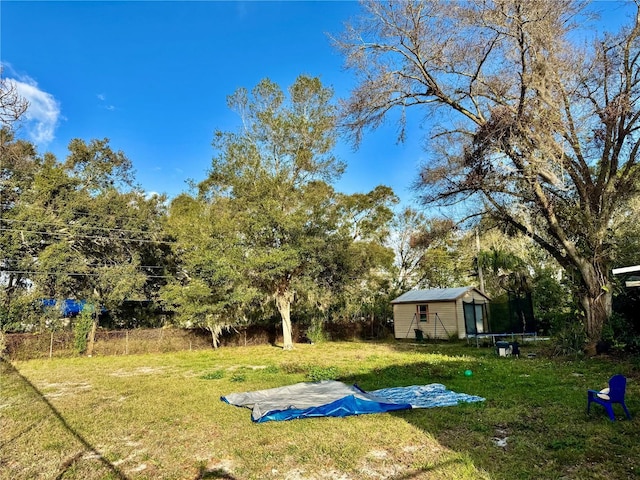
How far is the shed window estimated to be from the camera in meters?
18.6

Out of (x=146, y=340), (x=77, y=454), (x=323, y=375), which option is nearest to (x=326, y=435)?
(x=77, y=454)

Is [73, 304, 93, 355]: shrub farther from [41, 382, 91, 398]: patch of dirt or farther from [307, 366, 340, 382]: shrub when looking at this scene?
[307, 366, 340, 382]: shrub

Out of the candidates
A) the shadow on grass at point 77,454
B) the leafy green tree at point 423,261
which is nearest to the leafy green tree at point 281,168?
the shadow on grass at point 77,454

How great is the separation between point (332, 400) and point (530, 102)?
813 centimetres

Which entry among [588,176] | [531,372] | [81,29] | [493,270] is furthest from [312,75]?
[531,372]

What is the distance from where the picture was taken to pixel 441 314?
17922 mm

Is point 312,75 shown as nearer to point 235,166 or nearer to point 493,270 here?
point 235,166

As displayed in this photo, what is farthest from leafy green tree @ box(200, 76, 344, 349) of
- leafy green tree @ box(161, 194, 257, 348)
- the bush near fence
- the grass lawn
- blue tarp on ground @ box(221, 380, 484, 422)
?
blue tarp on ground @ box(221, 380, 484, 422)

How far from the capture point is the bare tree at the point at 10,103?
221 inches

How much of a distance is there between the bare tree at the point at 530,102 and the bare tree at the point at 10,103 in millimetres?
6781

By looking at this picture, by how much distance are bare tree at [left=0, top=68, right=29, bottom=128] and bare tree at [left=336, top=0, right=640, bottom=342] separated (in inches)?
267

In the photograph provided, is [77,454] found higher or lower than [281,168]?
lower

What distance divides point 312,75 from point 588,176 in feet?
37.5

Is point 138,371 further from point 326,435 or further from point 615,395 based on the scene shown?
point 615,395
